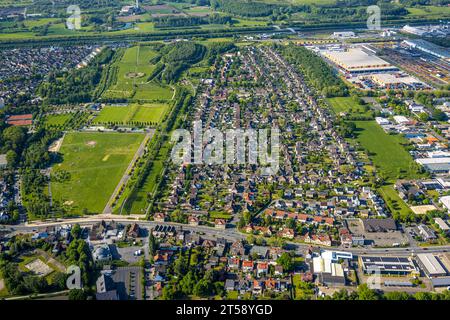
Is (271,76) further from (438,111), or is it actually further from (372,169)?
(372,169)

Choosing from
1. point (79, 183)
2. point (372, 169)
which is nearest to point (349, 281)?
point (372, 169)

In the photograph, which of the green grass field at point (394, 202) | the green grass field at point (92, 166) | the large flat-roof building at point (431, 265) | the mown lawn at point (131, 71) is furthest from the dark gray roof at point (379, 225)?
the mown lawn at point (131, 71)

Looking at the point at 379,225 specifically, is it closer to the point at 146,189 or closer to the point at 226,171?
the point at 226,171

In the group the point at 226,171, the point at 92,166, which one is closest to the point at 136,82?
the point at 92,166

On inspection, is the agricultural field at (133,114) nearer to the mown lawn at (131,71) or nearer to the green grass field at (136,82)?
the green grass field at (136,82)

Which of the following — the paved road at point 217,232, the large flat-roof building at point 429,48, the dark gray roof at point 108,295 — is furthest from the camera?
the large flat-roof building at point 429,48
